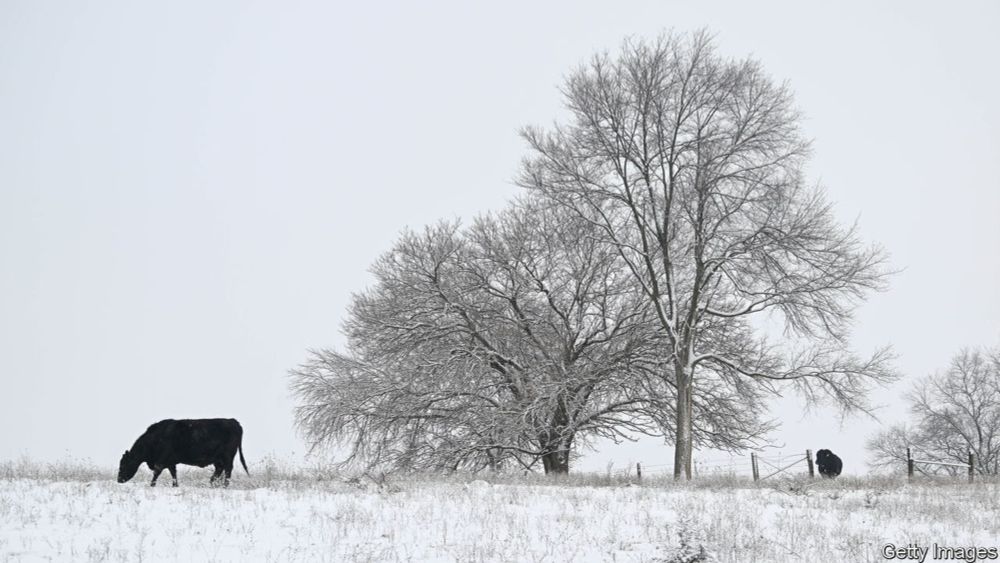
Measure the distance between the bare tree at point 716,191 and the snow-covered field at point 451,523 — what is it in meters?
6.35

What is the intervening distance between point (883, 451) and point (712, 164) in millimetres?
44997

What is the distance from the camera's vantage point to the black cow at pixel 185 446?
15234mm

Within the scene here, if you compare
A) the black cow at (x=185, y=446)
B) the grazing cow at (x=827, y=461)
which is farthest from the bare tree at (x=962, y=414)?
the black cow at (x=185, y=446)

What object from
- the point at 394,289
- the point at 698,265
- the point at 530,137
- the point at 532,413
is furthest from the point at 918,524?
the point at 394,289

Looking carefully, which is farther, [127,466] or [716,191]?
[716,191]

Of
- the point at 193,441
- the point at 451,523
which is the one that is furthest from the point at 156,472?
the point at 451,523

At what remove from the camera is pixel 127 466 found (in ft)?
51.1

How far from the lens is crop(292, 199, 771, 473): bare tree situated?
23953mm

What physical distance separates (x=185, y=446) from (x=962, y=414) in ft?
155

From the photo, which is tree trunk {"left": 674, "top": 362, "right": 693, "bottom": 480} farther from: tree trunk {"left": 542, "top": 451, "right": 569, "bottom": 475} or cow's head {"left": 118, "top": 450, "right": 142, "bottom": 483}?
cow's head {"left": 118, "top": 450, "right": 142, "bottom": 483}

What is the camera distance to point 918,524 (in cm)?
1263

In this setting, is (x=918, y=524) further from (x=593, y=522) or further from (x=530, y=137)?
(x=530, y=137)

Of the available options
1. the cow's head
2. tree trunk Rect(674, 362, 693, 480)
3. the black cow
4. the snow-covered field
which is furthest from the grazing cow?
the cow's head

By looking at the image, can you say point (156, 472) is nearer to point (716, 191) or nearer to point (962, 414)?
point (716, 191)
